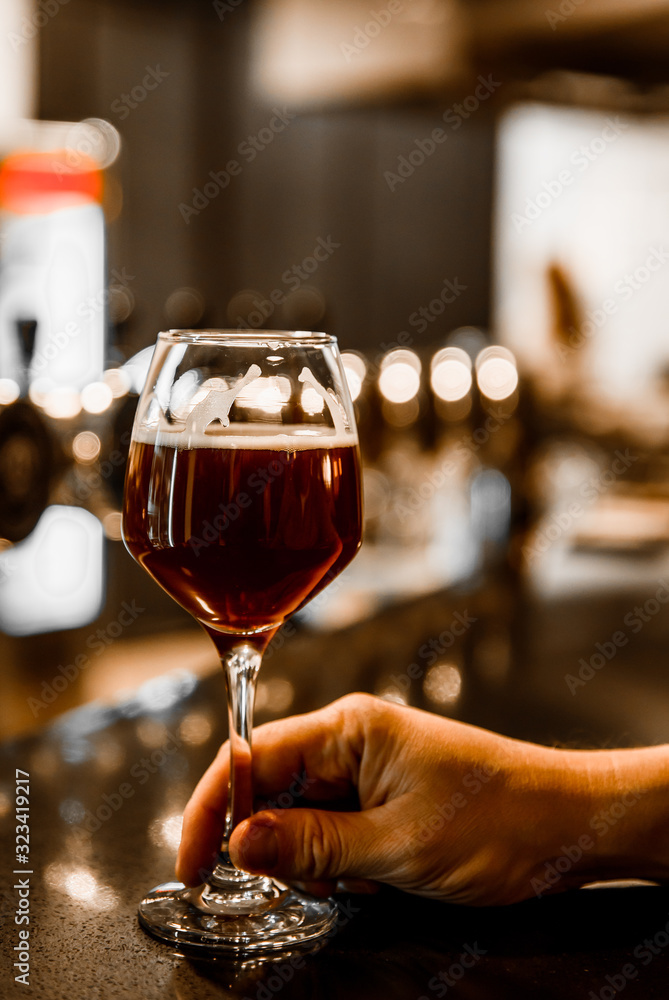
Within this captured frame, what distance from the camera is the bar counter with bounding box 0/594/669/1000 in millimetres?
513

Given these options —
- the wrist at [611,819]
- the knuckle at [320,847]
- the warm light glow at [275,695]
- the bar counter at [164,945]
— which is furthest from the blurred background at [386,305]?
the knuckle at [320,847]

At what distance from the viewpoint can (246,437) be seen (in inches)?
22.9

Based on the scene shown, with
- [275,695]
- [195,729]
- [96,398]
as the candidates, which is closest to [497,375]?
[96,398]

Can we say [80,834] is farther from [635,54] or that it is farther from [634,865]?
[635,54]

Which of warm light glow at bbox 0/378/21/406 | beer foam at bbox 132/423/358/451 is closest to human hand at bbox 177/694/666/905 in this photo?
beer foam at bbox 132/423/358/451

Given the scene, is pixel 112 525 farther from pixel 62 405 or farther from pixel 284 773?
pixel 284 773

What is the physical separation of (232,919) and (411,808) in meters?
0.11

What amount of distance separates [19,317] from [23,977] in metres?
1.07

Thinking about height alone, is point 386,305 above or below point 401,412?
above

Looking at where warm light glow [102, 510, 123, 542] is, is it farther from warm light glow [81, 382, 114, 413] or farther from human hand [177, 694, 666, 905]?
human hand [177, 694, 666, 905]

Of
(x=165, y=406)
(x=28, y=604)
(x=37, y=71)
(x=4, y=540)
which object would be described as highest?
(x=37, y=71)

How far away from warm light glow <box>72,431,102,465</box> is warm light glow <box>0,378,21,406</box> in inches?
4.8

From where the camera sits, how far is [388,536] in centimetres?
245

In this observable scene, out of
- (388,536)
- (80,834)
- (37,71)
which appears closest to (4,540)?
(80,834)
